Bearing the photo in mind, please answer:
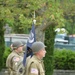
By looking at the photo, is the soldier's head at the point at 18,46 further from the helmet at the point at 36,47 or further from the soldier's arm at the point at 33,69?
the soldier's arm at the point at 33,69

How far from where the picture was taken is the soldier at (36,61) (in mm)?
7285

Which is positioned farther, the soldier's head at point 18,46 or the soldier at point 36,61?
the soldier's head at point 18,46

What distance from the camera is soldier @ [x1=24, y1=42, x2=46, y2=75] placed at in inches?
287

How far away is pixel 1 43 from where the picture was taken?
15633 mm

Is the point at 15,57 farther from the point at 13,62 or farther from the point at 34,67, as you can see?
the point at 34,67

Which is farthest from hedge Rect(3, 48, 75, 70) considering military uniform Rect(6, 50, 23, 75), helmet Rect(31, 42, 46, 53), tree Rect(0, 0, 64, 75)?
helmet Rect(31, 42, 46, 53)

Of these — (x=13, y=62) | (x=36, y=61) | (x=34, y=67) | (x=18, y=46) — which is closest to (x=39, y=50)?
(x=36, y=61)

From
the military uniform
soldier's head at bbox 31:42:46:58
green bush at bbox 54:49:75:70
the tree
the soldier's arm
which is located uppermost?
the tree

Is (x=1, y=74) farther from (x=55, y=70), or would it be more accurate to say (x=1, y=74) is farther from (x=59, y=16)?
(x=59, y=16)

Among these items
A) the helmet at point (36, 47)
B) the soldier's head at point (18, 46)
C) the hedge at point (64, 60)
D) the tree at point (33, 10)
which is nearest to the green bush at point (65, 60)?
the hedge at point (64, 60)

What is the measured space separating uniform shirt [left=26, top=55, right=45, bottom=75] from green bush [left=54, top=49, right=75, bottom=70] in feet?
27.9

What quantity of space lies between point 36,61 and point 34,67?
0.13 metres

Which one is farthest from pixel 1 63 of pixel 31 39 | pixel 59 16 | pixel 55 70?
pixel 31 39

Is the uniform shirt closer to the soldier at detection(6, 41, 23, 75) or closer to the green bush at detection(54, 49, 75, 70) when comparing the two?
the soldier at detection(6, 41, 23, 75)
